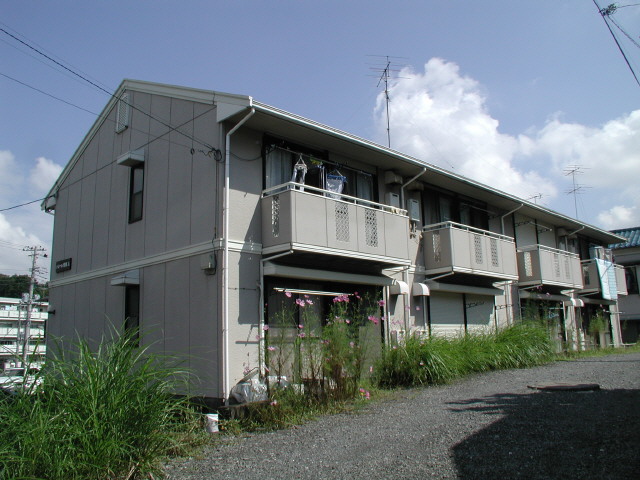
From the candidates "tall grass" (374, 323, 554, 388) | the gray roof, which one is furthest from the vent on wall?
the gray roof

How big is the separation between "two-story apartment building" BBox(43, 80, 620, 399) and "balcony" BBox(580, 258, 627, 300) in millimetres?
6401

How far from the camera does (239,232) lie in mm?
10742

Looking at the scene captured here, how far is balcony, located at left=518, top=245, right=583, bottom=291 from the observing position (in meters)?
18.0

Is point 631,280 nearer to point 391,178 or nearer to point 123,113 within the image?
point 391,178

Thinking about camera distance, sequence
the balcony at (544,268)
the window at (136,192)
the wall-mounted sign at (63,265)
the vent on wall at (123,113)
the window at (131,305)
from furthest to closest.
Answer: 1. the balcony at (544,268)
2. the wall-mounted sign at (63,265)
3. the vent on wall at (123,113)
4. the window at (136,192)
5. the window at (131,305)

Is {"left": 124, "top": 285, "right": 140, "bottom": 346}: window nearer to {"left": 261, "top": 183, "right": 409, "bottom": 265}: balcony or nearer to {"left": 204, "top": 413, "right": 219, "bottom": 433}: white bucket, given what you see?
{"left": 261, "top": 183, "right": 409, "bottom": 265}: balcony

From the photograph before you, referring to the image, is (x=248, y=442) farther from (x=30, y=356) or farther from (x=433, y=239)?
(x=433, y=239)

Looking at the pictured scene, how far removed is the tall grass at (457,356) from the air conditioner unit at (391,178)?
404 centimetres

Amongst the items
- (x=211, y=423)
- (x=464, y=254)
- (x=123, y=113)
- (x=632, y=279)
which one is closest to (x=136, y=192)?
(x=123, y=113)

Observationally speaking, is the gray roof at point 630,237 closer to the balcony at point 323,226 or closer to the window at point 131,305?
the balcony at point 323,226

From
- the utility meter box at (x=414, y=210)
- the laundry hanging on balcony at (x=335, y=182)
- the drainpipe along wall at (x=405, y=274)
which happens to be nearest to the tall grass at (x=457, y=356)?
the drainpipe along wall at (x=405, y=274)

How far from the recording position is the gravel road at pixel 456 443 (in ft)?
17.6

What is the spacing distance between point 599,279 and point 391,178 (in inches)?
488

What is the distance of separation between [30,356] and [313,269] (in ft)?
21.3
